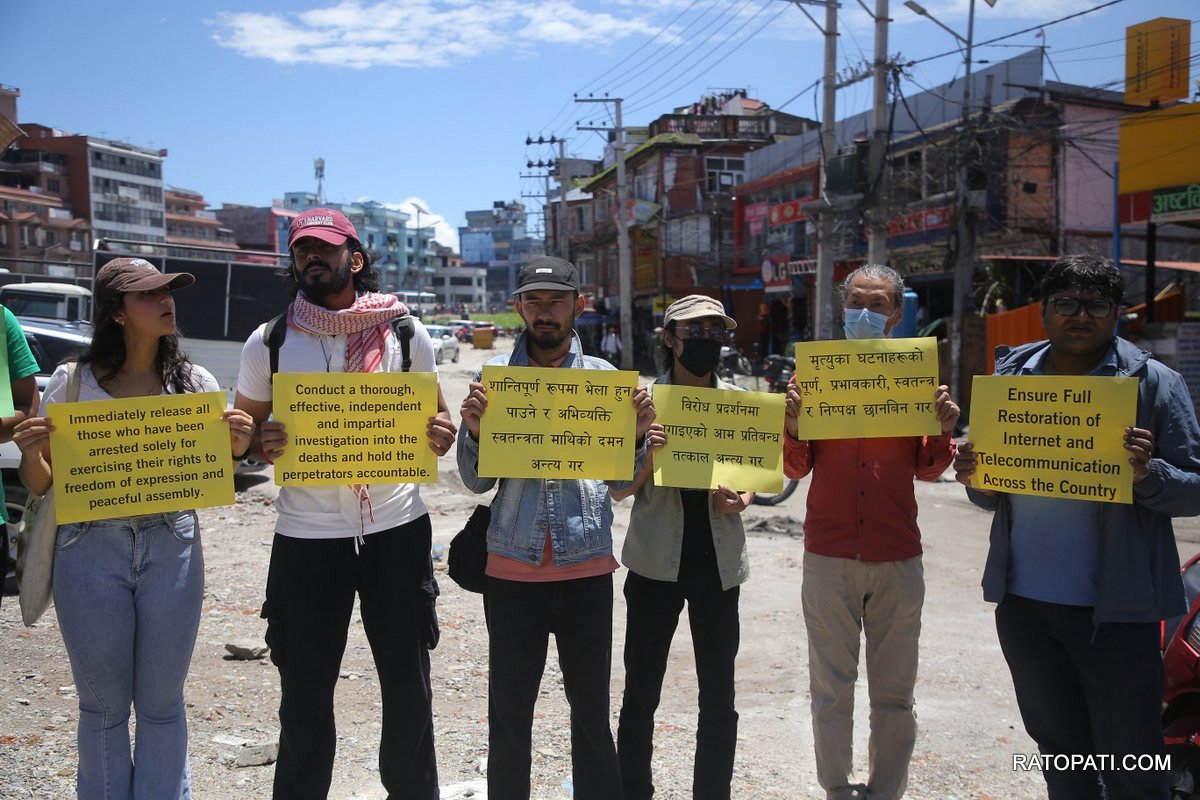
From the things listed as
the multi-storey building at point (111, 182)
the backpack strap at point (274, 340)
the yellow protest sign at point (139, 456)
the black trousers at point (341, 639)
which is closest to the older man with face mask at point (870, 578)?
the black trousers at point (341, 639)

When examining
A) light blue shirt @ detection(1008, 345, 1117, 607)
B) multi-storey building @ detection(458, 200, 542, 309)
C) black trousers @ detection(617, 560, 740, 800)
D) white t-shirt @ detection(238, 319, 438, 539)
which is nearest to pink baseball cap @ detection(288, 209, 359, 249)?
white t-shirt @ detection(238, 319, 438, 539)

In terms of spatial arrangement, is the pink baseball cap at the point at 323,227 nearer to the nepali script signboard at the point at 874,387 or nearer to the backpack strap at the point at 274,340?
the backpack strap at the point at 274,340

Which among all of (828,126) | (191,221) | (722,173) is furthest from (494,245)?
(828,126)

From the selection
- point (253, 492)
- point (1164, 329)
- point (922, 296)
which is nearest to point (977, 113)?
→ point (922, 296)

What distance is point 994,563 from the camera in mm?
2965

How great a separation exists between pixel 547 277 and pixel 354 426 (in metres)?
0.83

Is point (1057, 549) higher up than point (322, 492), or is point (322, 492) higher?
point (322, 492)

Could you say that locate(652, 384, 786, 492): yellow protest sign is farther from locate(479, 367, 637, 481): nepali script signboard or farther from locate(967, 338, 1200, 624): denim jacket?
locate(967, 338, 1200, 624): denim jacket

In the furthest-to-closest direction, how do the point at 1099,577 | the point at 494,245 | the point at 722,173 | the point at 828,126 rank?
the point at 494,245 → the point at 722,173 → the point at 828,126 → the point at 1099,577

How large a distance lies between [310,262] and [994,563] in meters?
2.54

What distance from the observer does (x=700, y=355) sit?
339 cm

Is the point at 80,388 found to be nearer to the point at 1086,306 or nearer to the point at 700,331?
the point at 700,331

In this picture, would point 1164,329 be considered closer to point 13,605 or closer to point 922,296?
point 922,296

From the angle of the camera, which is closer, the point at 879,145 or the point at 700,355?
the point at 700,355
